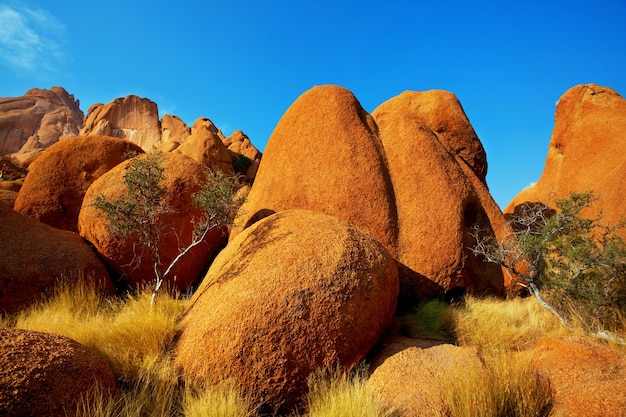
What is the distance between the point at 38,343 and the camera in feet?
9.96

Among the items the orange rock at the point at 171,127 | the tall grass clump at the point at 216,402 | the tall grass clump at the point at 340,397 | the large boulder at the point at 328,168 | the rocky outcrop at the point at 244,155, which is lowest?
the tall grass clump at the point at 216,402

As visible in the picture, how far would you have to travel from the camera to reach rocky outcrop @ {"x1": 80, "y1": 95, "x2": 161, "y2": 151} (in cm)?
5078

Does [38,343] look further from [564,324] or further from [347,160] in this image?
[564,324]

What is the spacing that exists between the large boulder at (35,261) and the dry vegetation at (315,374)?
373mm

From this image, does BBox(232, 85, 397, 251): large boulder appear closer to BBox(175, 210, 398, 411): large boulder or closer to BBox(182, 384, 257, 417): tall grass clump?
BBox(175, 210, 398, 411): large boulder

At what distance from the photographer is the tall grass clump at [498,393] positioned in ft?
10.1

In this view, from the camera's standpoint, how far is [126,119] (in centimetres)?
5238

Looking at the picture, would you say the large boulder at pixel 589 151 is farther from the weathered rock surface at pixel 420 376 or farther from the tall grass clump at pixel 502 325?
the weathered rock surface at pixel 420 376

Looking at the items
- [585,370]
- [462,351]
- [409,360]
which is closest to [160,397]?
[409,360]

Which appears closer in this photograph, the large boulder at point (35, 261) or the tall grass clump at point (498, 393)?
the tall grass clump at point (498, 393)

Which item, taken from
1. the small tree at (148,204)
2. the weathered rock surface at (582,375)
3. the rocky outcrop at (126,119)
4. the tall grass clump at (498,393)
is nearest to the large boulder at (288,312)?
the tall grass clump at (498,393)

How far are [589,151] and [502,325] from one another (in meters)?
9.61

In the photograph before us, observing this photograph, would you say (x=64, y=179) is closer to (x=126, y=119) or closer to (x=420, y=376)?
(x=420, y=376)

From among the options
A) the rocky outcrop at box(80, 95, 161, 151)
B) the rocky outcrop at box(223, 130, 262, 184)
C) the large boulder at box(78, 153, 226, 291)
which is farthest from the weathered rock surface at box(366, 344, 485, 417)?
the rocky outcrop at box(80, 95, 161, 151)
